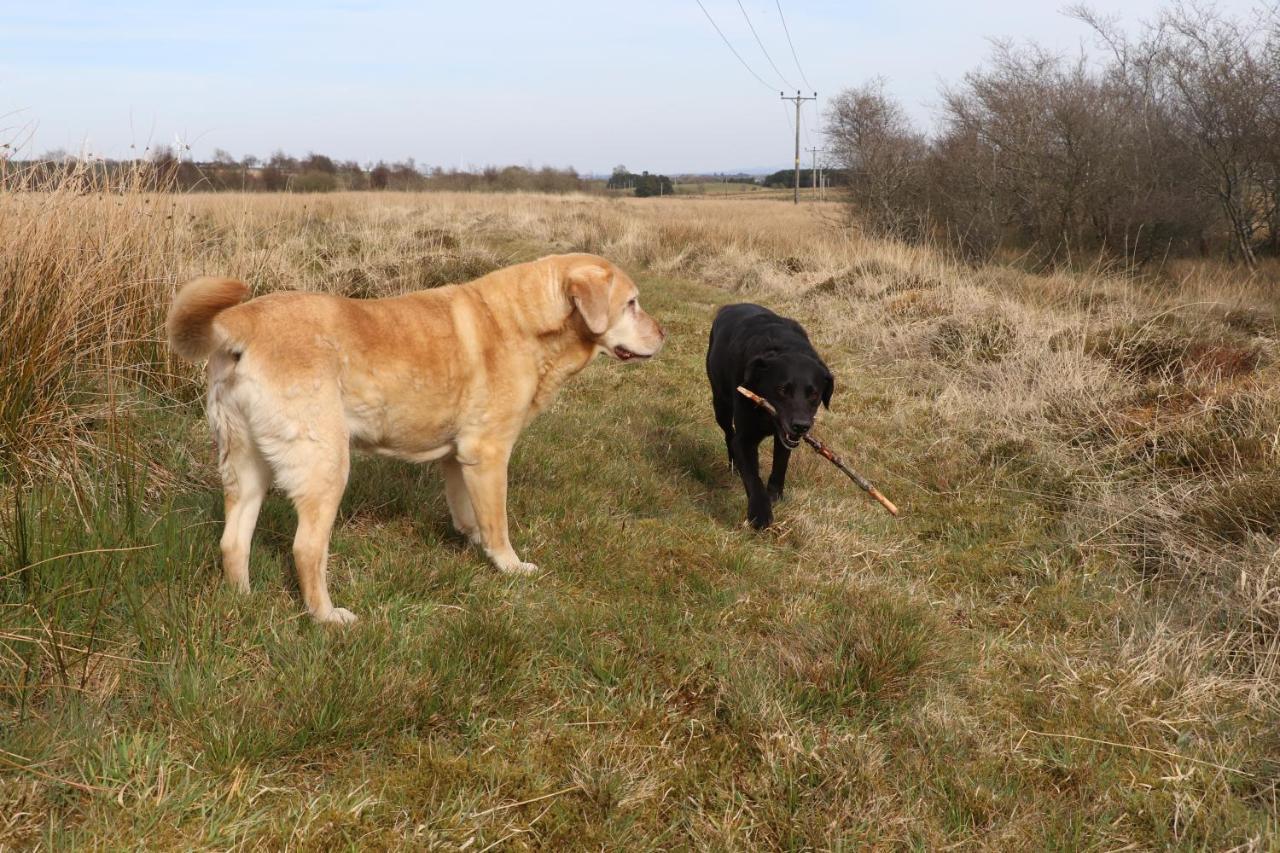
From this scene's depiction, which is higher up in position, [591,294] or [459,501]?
[591,294]

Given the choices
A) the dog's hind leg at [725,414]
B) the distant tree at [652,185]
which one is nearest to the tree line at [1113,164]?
the dog's hind leg at [725,414]

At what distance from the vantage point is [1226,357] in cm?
669

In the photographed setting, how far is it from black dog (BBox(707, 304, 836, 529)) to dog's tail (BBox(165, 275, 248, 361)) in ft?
10.0

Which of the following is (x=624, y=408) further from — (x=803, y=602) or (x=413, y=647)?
(x=413, y=647)

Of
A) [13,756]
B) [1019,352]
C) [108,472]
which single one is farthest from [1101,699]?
[1019,352]

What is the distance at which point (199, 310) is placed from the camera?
3.10m

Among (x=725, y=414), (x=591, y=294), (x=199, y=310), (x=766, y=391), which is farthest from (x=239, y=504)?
(x=725, y=414)

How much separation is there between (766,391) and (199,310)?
3.22m

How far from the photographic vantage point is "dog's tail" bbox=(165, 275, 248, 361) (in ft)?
10.0

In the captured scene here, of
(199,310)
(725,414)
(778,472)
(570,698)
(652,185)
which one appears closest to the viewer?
(570,698)

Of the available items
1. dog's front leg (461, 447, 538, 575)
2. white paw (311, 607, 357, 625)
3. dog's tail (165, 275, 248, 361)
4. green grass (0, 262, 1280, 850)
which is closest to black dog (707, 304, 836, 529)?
green grass (0, 262, 1280, 850)

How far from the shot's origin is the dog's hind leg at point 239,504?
3.22m

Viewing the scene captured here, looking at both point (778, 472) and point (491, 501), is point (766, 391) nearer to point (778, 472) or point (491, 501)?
point (778, 472)

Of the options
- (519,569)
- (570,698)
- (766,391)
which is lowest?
(570,698)
